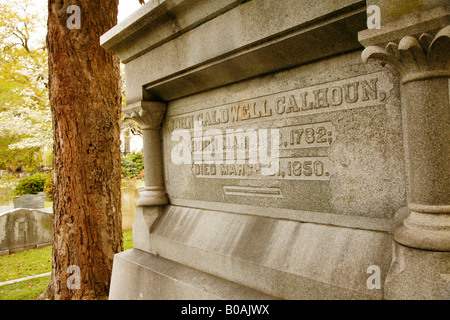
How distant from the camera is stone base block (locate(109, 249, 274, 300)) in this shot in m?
2.24

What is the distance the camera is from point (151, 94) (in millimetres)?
3260

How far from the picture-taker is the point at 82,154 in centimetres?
420

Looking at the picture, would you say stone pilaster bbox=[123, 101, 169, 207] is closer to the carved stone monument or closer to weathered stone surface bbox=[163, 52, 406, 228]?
the carved stone monument

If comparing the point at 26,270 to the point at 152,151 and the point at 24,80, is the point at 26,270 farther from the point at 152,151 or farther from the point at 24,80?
the point at 24,80

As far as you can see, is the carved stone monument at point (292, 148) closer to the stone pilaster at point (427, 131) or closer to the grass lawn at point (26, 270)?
the stone pilaster at point (427, 131)

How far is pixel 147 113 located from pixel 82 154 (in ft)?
5.12

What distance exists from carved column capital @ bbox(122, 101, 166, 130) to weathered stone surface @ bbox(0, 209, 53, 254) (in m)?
6.22

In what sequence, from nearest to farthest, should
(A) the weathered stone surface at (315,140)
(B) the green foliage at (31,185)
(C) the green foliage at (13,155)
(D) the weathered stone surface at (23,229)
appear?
(A) the weathered stone surface at (315,140), (D) the weathered stone surface at (23,229), (B) the green foliage at (31,185), (C) the green foliage at (13,155)

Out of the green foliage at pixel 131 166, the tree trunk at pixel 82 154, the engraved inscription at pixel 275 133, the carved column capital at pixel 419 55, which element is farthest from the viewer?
the green foliage at pixel 131 166

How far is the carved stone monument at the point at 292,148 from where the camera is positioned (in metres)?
1.43

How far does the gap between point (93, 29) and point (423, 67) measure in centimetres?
445
